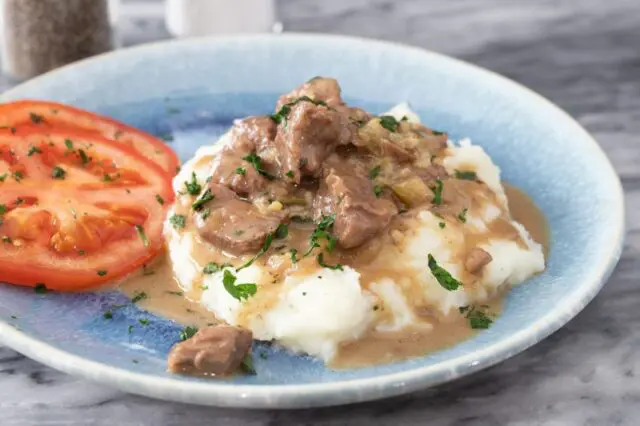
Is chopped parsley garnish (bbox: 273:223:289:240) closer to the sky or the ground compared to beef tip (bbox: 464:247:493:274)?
closer to the sky

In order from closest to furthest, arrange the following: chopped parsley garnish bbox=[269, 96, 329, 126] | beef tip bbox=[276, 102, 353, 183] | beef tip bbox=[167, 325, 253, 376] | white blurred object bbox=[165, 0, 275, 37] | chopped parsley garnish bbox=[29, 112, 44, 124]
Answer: beef tip bbox=[167, 325, 253, 376]
beef tip bbox=[276, 102, 353, 183]
chopped parsley garnish bbox=[269, 96, 329, 126]
chopped parsley garnish bbox=[29, 112, 44, 124]
white blurred object bbox=[165, 0, 275, 37]

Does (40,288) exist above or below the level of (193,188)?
below

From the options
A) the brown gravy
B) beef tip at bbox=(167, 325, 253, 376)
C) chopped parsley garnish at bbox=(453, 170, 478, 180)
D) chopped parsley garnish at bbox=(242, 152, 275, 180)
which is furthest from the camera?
chopped parsley garnish at bbox=(453, 170, 478, 180)

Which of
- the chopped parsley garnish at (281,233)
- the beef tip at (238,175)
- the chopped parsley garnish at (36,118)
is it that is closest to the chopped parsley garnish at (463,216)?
the chopped parsley garnish at (281,233)

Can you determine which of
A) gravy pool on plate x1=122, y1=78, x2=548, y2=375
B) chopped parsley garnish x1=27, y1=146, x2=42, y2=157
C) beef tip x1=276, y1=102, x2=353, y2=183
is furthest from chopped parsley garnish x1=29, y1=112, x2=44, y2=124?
beef tip x1=276, y1=102, x2=353, y2=183

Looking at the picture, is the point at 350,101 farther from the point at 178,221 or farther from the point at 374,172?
the point at 178,221

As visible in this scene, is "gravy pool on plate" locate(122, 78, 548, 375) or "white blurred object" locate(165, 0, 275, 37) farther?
"white blurred object" locate(165, 0, 275, 37)

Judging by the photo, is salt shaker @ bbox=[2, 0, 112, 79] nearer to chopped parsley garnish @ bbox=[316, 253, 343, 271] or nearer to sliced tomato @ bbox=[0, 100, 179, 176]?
sliced tomato @ bbox=[0, 100, 179, 176]

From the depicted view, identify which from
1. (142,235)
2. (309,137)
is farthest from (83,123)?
(309,137)
